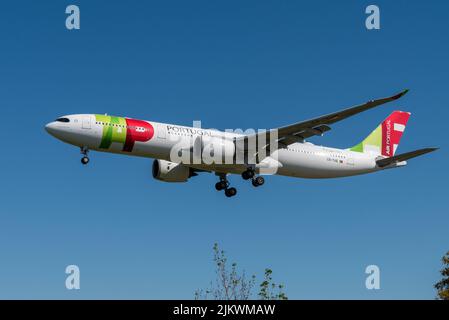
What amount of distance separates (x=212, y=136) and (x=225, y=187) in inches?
230

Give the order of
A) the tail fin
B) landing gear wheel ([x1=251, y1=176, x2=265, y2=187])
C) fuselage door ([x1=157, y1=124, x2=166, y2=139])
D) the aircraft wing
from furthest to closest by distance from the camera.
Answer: the tail fin < landing gear wheel ([x1=251, y1=176, x2=265, y2=187]) < fuselage door ([x1=157, y1=124, x2=166, y2=139]) < the aircraft wing

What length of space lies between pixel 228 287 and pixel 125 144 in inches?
503

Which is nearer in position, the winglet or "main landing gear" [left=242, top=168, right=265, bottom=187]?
the winglet

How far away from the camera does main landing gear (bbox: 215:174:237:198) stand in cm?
5138

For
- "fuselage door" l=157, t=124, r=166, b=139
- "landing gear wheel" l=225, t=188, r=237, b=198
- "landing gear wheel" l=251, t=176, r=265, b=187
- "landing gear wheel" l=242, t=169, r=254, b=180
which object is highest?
"fuselage door" l=157, t=124, r=166, b=139

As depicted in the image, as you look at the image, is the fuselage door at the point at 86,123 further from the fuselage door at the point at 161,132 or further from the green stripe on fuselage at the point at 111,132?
the fuselage door at the point at 161,132

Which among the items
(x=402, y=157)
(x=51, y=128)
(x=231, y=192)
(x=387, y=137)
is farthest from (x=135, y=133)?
(x=387, y=137)

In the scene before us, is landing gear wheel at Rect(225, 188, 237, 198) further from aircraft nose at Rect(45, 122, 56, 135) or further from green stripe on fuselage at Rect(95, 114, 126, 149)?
aircraft nose at Rect(45, 122, 56, 135)

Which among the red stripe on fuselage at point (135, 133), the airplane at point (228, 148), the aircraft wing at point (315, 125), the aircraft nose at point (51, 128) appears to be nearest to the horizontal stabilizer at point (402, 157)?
the airplane at point (228, 148)

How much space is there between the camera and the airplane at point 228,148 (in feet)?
145

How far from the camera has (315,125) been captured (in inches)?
1785

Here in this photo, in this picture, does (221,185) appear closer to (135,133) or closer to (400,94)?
(135,133)

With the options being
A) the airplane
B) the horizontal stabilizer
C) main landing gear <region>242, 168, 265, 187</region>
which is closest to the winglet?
the airplane
